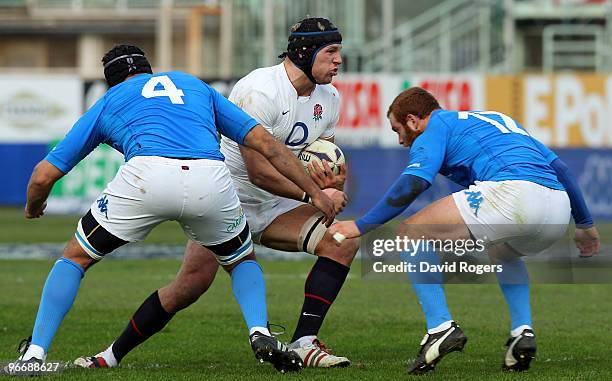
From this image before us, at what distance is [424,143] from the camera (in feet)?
23.5

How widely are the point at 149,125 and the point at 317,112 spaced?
1496 millimetres

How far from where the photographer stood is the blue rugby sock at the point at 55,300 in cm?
698

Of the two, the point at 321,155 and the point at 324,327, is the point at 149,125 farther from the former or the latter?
the point at 324,327

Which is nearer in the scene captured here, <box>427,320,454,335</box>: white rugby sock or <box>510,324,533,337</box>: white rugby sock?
<box>427,320,454,335</box>: white rugby sock

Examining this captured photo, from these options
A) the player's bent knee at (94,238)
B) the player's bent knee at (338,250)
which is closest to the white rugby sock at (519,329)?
the player's bent knee at (338,250)

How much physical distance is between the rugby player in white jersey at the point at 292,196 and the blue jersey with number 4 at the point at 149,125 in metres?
0.67

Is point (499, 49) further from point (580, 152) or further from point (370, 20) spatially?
point (580, 152)

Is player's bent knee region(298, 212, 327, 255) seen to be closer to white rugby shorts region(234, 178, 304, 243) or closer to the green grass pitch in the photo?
white rugby shorts region(234, 178, 304, 243)

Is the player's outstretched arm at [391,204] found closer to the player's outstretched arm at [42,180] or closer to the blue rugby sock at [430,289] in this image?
the blue rugby sock at [430,289]

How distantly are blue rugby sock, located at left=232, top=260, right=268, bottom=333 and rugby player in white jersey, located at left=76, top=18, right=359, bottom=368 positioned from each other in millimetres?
538

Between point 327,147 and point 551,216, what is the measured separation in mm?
1621

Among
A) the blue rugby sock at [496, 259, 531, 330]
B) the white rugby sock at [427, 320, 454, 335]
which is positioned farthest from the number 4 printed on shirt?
the blue rugby sock at [496, 259, 531, 330]

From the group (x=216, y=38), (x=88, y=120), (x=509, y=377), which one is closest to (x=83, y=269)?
(x=88, y=120)

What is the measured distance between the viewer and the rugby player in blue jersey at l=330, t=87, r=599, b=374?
23.2 feet
